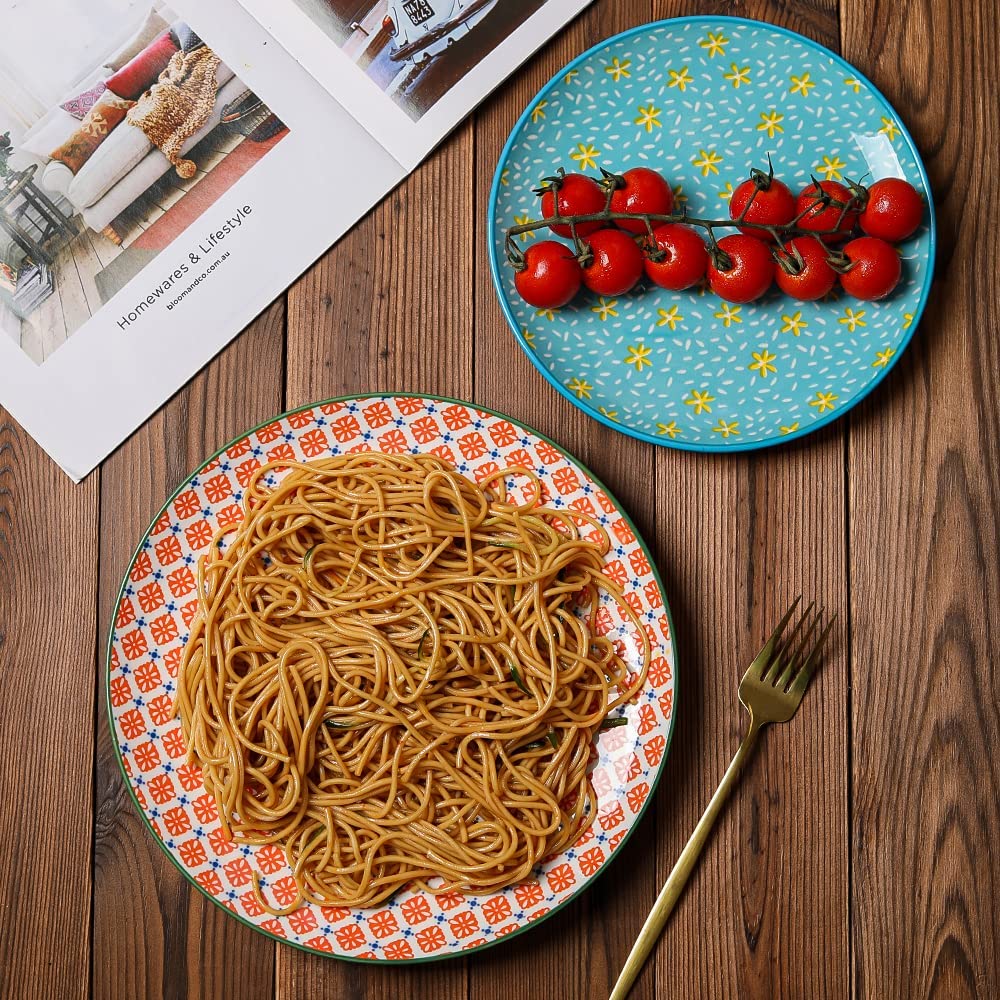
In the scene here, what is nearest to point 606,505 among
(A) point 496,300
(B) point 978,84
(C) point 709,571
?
(C) point 709,571

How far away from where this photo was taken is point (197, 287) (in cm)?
129

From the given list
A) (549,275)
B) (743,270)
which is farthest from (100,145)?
(743,270)

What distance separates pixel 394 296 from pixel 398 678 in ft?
1.71

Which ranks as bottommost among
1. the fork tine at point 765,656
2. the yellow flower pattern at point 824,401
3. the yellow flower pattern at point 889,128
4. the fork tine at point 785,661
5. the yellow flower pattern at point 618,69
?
the fork tine at point 785,661

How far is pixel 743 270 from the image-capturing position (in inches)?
45.8

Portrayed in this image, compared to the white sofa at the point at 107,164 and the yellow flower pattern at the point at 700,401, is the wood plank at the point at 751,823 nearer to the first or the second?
the yellow flower pattern at the point at 700,401

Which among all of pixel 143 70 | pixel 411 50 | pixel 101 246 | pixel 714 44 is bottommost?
pixel 714 44

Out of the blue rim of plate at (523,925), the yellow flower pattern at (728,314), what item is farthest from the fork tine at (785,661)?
the yellow flower pattern at (728,314)

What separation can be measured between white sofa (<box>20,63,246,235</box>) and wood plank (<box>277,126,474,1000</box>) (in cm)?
25

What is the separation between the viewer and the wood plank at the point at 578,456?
1238 mm

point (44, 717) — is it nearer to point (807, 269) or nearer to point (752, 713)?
point (752, 713)

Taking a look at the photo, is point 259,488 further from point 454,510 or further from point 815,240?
point 815,240

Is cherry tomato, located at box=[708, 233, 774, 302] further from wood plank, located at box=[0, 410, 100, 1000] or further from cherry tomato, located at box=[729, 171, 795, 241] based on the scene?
wood plank, located at box=[0, 410, 100, 1000]

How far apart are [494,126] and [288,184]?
0.97 feet
